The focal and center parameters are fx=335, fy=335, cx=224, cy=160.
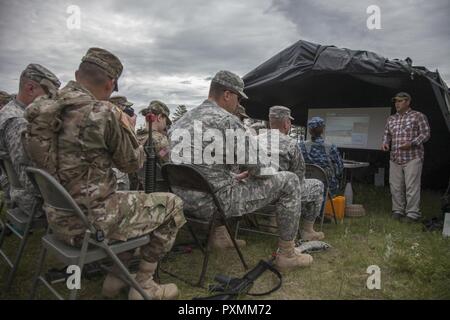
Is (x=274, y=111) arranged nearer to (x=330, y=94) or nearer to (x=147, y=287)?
(x=147, y=287)

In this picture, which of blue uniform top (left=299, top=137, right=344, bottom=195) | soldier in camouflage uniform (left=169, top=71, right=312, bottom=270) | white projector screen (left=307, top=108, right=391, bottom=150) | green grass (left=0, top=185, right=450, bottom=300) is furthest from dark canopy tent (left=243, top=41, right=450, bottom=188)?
soldier in camouflage uniform (left=169, top=71, right=312, bottom=270)

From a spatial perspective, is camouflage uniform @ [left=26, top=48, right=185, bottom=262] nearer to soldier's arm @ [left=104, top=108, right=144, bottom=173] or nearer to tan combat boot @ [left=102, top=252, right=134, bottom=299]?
soldier's arm @ [left=104, top=108, right=144, bottom=173]

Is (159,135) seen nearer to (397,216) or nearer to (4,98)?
(4,98)

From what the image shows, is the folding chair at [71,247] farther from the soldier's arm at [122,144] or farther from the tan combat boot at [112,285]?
the tan combat boot at [112,285]

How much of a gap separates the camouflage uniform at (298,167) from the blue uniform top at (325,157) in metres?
0.53

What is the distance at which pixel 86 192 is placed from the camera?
6.46 feet

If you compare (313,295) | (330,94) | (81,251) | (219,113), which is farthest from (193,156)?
(330,94)

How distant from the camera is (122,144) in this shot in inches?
80.0

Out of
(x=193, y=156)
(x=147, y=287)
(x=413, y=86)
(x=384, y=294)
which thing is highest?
(x=413, y=86)

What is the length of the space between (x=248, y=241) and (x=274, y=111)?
1.63 metres

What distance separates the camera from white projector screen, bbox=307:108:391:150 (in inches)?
306

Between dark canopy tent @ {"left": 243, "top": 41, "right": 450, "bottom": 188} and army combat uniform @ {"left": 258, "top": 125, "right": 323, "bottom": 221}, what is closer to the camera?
army combat uniform @ {"left": 258, "top": 125, "right": 323, "bottom": 221}

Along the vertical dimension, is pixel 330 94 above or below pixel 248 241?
above

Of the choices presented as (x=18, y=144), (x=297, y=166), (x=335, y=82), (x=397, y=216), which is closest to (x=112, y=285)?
(x=18, y=144)
